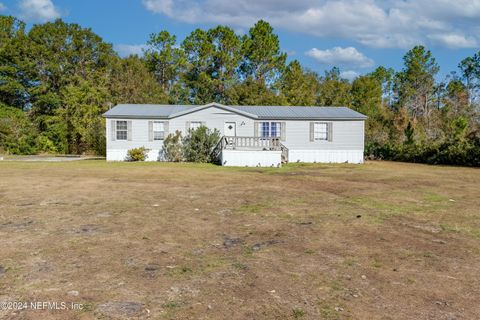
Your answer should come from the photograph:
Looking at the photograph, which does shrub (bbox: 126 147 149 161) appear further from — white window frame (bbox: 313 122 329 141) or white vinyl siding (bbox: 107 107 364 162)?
white window frame (bbox: 313 122 329 141)

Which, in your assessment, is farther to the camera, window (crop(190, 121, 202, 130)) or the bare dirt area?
window (crop(190, 121, 202, 130))

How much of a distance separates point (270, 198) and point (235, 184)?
3021 millimetres

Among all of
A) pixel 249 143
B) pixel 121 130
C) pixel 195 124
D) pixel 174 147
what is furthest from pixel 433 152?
pixel 121 130

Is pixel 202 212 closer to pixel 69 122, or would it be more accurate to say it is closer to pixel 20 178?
pixel 20 178

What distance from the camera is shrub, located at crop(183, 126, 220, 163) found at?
23453 mm

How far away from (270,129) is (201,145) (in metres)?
4.61

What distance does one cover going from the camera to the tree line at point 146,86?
3312 centimetres

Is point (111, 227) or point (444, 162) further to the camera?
point (444, 162)

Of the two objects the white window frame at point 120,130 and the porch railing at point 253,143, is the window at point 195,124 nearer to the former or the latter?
the porch railing at point 253,143

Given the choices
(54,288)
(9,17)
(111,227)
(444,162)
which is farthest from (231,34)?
(54,288)

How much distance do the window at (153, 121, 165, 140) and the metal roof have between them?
459 mm

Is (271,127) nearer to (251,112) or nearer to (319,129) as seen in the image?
(251,112)

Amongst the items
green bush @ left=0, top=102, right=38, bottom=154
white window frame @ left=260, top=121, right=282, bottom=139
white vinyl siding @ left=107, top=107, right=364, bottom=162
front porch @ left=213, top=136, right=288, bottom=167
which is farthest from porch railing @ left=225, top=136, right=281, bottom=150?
green bush @ left=0, top=102, right=38, bottom=154

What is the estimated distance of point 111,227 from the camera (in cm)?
697
